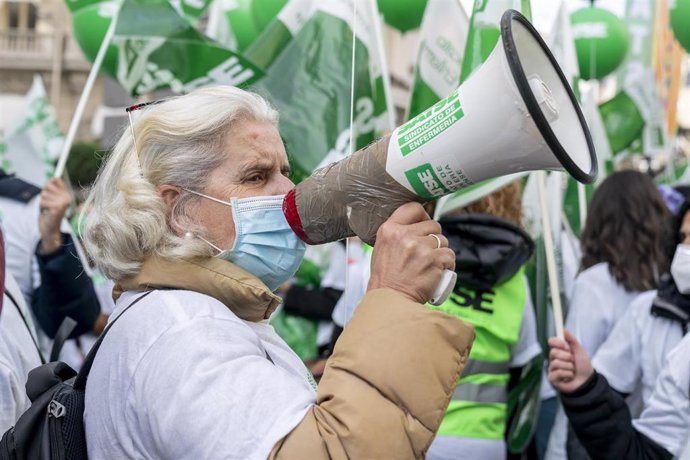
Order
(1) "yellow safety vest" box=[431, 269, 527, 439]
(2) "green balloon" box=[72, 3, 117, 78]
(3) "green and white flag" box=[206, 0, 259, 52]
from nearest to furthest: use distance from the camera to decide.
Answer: (1) "yellow safety vest" box=[431, 269, 527, 439] < (2) "green balloon" box=[72, 3, 117, 78] < (3) "green and white flag" box=[206, 0, 259, 52]

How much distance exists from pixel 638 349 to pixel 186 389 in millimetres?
2161

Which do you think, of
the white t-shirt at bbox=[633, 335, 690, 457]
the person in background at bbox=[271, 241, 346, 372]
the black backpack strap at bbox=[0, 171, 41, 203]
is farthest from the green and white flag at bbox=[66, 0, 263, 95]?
the white t-shirt at bbox=[633, 335, 690, 457]

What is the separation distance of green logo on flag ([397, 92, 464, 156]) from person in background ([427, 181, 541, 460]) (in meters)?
1.50

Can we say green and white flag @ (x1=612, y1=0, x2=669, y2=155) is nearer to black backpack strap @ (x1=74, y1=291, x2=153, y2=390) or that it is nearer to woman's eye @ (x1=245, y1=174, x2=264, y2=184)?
woman's eye @ (x1=245, y1=174, x2=264, y2=184)

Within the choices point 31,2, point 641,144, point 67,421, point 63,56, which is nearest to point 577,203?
point 641,144

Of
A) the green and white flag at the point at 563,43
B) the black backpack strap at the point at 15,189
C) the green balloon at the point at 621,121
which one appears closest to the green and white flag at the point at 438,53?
the green and white flag at the point at 563,43

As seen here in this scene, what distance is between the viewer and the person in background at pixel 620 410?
2387mm

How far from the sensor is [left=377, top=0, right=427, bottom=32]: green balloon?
21.1 feet

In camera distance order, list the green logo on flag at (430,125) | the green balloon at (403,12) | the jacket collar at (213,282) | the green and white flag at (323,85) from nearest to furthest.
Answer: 1. the green logo on flag at (430,125)
2. the jacket collar at (213,282)
3. the green and white flag at (323,85)
4. the green balloon at (403,12)

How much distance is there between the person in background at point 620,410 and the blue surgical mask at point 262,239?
1272 mm

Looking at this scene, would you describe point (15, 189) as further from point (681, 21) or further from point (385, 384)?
point (681, 21)

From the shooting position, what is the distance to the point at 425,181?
4.60 ft

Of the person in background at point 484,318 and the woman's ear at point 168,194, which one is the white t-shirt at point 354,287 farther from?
the woman's ear at point 168,194

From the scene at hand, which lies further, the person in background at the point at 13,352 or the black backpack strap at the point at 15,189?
the black backpack strap at the point at 15,189
